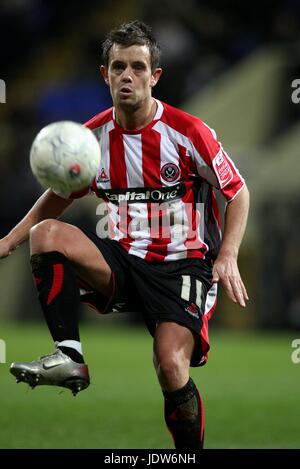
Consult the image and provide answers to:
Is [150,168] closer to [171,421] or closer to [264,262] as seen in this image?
[171,421]

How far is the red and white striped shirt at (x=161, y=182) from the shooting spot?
486cm

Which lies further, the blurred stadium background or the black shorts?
the blurred stadium background

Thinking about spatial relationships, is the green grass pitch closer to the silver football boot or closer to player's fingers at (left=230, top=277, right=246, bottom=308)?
the silver football boot

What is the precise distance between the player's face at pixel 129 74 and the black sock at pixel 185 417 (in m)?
1.35

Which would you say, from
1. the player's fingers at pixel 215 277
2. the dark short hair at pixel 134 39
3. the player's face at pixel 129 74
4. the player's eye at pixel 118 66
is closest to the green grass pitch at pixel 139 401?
the player's fingers at pixel 215 277

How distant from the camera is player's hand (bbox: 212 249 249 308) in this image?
441cm

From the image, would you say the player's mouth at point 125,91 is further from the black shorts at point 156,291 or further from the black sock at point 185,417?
the black sock at point 185,417

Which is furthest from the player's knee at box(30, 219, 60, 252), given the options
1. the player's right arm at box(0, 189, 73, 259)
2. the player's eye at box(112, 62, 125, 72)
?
the player's eye at box(112, 62, 125, 72)

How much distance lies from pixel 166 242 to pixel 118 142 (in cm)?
54

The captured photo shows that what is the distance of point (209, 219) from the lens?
5.04 meters

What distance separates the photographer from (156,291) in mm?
4730

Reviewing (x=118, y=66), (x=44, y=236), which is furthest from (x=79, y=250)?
(x=118, y=66)

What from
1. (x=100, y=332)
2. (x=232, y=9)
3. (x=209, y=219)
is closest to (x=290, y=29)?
(x=232, y=9)

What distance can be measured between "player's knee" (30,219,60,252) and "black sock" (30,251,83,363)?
3 cm
